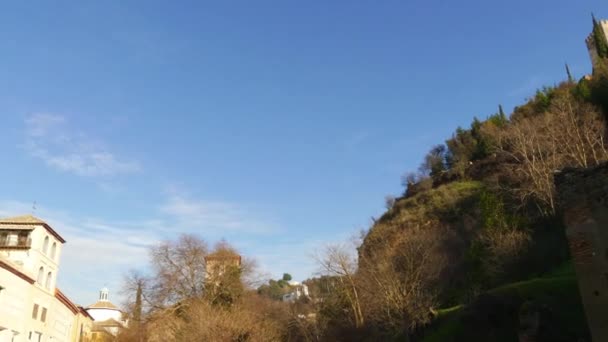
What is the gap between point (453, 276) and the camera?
3328 cm

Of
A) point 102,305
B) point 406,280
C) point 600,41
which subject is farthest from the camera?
point 102,305

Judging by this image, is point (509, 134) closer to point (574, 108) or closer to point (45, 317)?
point (574, 108)

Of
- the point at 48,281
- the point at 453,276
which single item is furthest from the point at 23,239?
the point at 453,276

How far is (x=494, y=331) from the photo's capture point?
1709 centimetres

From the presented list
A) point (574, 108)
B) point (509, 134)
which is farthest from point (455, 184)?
point (574, 108)

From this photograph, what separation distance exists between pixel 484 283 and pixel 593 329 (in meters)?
20.0

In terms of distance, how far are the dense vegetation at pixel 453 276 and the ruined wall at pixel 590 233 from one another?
4733 millimetres

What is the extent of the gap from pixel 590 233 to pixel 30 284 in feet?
120

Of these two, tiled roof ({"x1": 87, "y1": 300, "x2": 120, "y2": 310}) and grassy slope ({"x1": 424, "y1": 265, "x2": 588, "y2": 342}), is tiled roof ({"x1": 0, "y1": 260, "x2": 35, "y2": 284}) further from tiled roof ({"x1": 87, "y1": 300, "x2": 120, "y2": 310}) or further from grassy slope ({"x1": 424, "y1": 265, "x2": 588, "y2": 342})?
tiled roof ({"x1": 87, "y1": 300, "x2": 120, "y2": 310})

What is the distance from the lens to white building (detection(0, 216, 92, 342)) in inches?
1242

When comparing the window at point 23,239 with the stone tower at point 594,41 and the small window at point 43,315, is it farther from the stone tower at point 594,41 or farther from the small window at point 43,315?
the stone tower at point 594,41

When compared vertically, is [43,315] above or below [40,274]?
below

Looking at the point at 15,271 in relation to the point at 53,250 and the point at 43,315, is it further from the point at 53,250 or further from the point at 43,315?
the point at 53,250

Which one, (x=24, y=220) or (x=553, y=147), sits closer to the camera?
(x=553, y=147)
